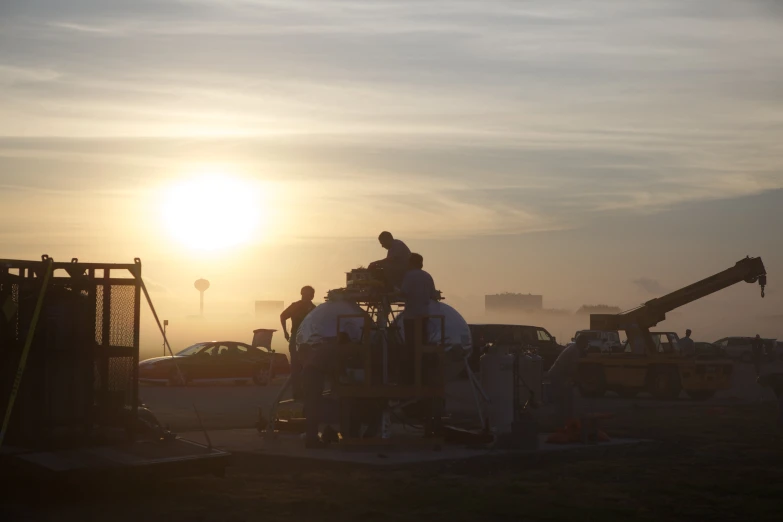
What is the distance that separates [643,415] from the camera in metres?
23.8

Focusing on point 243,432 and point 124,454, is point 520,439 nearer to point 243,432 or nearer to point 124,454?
point 243,432

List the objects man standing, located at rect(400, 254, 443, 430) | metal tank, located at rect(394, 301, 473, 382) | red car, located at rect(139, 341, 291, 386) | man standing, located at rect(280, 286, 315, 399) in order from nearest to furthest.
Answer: man standing, located at rect(400, 254, 443, 430) → metal tank, located at rect(394, 301, 473, 382) → man standing, located at rect(280, 286, 315, 399) → red car, located at rect(139, 341, 291, 386)

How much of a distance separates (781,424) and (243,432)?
967 cm

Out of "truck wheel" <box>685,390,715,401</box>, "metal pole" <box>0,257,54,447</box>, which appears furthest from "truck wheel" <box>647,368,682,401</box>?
"metal pole" <box>0,257,54,447</box>

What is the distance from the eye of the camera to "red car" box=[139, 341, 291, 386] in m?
33.8

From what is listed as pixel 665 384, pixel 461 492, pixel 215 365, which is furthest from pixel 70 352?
pixel 215 365

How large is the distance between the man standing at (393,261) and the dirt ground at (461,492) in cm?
348

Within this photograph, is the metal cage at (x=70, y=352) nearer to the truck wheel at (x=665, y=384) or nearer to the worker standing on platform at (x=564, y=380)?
the worker standing on platform at (x=564, y=380)

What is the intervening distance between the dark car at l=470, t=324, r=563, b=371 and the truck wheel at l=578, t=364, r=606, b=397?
611 cm

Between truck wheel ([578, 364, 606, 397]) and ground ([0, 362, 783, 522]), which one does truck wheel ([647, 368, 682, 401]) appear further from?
ground ([0, 362, 783, 522])

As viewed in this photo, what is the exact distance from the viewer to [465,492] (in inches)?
464

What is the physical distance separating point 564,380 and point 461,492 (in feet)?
25.8

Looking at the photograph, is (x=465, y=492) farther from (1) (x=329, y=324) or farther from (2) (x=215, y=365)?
(2) (x=215, y=365)

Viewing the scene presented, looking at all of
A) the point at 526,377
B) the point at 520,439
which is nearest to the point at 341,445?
the point at 520,439
